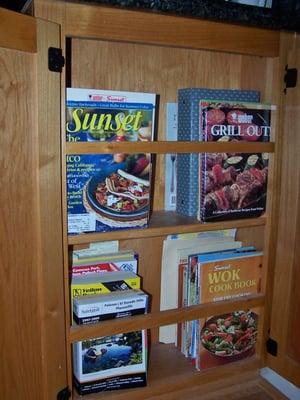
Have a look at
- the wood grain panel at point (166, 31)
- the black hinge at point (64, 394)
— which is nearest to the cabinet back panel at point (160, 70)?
the wood grain panel at point (166, 31)

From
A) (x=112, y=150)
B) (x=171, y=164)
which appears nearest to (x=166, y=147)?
(x=112, y=150)

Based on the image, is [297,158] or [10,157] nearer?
[10,157]

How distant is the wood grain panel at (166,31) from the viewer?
82 cm

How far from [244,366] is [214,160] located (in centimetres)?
59

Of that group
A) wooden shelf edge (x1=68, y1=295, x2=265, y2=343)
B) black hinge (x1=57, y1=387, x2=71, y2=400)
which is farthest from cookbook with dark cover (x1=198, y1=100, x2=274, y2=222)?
black hinge (x1=57, y1=387, x2=71, y2=400)

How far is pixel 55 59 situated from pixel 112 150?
22 centimetres

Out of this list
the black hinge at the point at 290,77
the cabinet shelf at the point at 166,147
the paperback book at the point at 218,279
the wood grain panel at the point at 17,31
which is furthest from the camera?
the paperback book at the point at 218,279

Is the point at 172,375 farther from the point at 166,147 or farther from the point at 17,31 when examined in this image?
the point at 17,31

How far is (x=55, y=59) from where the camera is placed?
0.79 metres

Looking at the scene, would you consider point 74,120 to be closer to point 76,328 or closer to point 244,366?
point 76,328

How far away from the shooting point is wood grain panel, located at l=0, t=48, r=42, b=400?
2.48 feet

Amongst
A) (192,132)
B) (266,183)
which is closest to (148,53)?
(192,132)

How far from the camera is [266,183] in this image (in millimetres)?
1102

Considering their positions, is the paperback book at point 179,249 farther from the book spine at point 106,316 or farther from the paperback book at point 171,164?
the book spine at point 106,316
